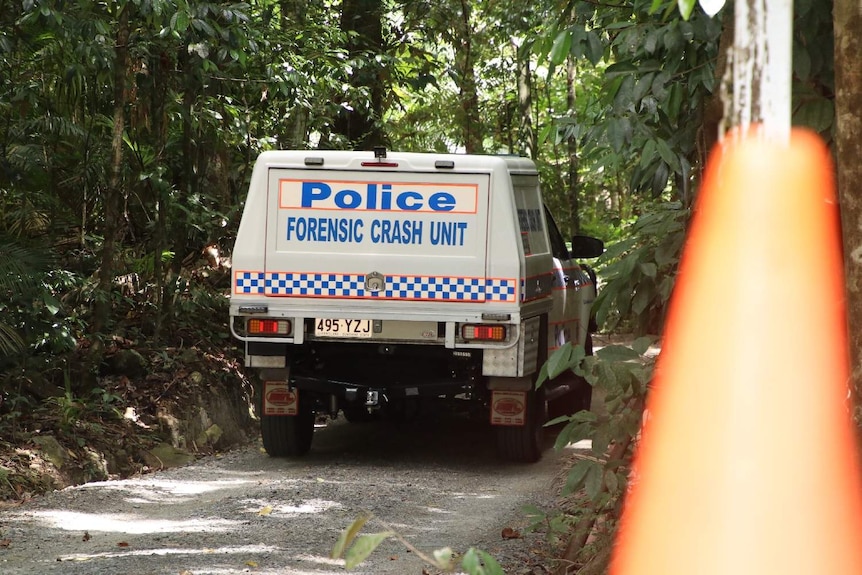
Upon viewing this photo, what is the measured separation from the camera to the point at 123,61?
10.4 metres

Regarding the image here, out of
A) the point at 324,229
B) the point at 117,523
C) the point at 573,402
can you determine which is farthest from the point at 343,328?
the point at 573,402

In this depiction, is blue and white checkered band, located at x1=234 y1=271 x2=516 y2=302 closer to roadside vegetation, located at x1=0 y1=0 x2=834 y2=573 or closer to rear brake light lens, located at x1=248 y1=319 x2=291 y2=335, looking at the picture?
rear brake light lens, located at x1=248 y1=319 x2=291 y2=335

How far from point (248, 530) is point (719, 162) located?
368 centimetres

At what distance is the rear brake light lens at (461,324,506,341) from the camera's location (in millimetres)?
9125

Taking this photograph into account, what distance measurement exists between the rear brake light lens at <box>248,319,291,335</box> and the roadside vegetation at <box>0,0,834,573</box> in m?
1.60

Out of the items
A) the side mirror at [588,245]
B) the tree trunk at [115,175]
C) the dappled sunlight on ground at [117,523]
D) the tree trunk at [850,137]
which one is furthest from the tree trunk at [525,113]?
the tree trunk at [850,137]

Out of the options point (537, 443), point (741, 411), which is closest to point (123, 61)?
point (537, 443)

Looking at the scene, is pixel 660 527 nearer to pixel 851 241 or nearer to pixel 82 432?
pixel 851 241

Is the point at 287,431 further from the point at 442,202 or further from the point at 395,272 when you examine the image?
the point at 442,202

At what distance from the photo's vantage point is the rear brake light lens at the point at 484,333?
29.9 ft

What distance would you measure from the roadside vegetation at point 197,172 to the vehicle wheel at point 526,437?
1.38 meters

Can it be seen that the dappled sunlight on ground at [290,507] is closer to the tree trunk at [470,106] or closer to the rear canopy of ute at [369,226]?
the rear canopy of ute at [369,226]

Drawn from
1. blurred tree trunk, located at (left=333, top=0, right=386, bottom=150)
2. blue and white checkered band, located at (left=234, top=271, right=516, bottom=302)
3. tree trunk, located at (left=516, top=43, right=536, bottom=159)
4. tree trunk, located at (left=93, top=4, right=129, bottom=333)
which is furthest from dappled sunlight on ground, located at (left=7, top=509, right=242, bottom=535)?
tree trunk, located at (left=516, top=43, right=536, bottom=159)

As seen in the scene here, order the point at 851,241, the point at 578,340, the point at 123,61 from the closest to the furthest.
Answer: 1. the point at 851,241
2. the point at 123,61
3. the point at 578,340
